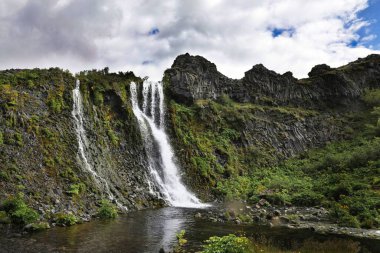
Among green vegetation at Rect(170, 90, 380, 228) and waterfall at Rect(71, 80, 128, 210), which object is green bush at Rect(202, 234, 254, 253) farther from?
waterfall at Rect(71, 80, 128, 210)

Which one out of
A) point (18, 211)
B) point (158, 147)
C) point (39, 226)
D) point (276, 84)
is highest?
point (276, 84)

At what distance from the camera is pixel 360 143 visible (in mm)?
60000

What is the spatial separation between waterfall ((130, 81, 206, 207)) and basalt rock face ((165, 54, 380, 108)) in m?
6.40

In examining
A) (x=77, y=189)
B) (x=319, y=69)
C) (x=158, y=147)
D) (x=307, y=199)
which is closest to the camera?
(x=77, y=189)

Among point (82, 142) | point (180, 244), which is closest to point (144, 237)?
point (180, 244)

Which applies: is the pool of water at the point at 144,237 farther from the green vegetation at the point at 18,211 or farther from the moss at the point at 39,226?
the green vegetation at the point at 18,211

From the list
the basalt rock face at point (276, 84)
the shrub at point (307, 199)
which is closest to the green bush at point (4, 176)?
the shrub at point (307, 199)

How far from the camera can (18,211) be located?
63.2 feet

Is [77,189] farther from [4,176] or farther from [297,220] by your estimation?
[297,220]

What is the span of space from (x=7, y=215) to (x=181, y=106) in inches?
1441

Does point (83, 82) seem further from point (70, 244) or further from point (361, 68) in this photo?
point (361, 68)

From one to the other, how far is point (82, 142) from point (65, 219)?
39.6 feet

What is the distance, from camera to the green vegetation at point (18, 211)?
63.2 ft

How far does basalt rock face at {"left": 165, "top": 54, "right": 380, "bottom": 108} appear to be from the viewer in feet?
195
